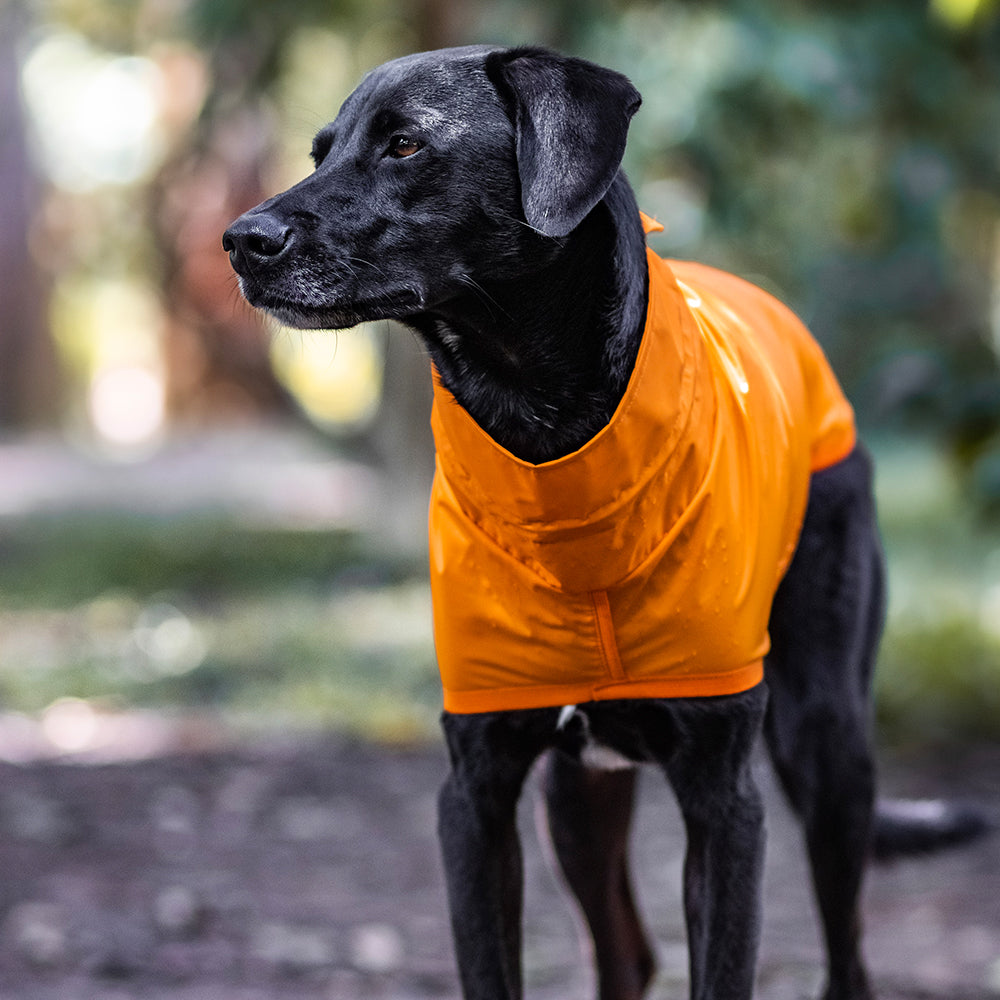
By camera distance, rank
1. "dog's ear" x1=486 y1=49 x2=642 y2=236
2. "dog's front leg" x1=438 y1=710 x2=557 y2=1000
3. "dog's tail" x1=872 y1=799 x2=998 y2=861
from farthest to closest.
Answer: "dog's tail" x1=872 y1=799 x2=998 y2=861 → "dog's front leg" x1=438 y1=710 x2=557 y2=1000 → "dog's ear" x1=486 y1=49 x2=642 y2=236

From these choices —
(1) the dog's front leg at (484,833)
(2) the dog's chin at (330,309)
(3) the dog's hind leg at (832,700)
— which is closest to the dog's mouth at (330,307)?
(2) the dog's chin at (330,309)

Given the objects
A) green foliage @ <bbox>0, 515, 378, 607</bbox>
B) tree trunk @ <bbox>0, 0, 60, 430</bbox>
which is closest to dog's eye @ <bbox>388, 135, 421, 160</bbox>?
green foliage @ <bbox>0, 515, 378, 607</bbox>

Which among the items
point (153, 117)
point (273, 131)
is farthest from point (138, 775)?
point (153, 117)

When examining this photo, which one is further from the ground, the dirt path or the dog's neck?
the dog's neck

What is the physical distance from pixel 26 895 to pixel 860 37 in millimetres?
6682

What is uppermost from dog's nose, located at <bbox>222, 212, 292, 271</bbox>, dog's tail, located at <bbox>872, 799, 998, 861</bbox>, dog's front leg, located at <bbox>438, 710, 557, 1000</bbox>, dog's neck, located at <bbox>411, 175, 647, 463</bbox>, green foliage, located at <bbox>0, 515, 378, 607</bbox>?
dog's nose, located at <bbox>222, 212, 292, 271</bbox>

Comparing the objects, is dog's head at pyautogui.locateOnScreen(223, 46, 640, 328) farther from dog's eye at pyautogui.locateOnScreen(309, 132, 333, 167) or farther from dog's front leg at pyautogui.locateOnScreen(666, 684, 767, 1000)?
dog's front leg at pyautogui.locateOnScreen(666, 684, 767, 1000)

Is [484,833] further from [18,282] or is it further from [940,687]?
[18,282]

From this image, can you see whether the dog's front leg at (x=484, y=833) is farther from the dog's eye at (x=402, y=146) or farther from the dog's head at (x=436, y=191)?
the dog's eye at (x=402, y=146)

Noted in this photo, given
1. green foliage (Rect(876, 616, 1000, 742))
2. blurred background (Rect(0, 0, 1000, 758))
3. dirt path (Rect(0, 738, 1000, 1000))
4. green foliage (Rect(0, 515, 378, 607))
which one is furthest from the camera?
green foliage (Rect(0, 515, 378, 607))

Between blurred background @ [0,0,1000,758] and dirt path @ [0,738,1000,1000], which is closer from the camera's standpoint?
dirt path @ [0,738,1000,1000]

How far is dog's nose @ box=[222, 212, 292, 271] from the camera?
2602 millimetres

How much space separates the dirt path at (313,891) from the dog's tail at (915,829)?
460 millimetres

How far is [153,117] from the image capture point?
23.0 meters
